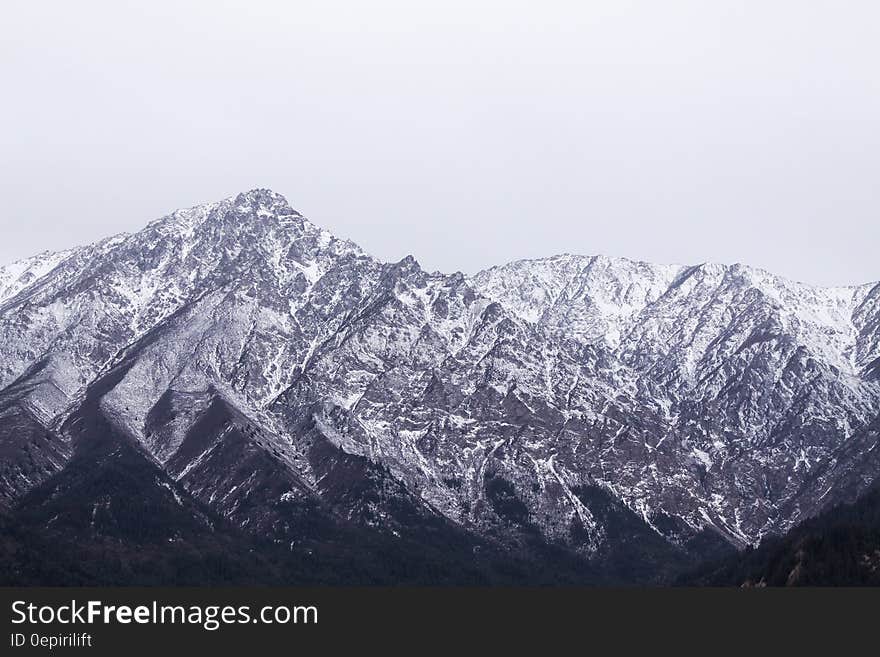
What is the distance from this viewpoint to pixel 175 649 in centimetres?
19712

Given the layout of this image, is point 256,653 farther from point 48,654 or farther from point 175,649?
point 48,654

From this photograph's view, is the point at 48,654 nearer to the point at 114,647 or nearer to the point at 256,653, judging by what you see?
the point at 114,647

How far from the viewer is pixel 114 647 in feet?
649

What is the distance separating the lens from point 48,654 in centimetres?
19312

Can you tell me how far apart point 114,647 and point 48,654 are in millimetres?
10535

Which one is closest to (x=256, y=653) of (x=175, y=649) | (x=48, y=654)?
(x=175, y=649)

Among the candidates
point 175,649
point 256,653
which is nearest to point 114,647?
point 175,649

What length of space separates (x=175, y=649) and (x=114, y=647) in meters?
10.3

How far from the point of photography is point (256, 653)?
198375mm

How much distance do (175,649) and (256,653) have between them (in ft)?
43.8

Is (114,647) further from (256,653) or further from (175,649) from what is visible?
(256,653)

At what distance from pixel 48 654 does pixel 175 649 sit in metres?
20.2
